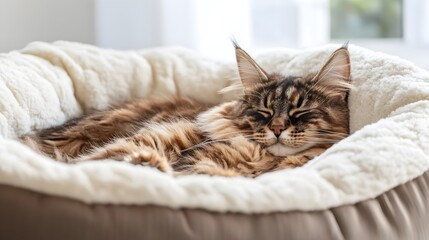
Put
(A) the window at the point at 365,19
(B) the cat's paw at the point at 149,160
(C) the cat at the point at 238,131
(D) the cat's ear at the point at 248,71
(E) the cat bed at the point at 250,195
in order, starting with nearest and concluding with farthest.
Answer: (E) the cat bed at the point at 250,195
(B) the cat's paw at the point at 149,160
(C) the cat at the point at 238,131
(D) the cat's ear at the point at 248,71
(A) the window at the point at 365,19

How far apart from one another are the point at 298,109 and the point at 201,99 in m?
0.66

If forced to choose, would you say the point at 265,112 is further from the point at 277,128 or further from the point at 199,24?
the point at 199,24

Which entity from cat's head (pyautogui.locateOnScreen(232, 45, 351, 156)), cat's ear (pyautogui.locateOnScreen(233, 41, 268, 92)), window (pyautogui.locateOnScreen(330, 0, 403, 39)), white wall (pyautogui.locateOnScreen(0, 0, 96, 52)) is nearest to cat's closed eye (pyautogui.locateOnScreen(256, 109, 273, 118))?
cat's head (pyautogui.locateOnScreen(232, 45, 351, 156))

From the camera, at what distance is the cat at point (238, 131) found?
5.35 ft

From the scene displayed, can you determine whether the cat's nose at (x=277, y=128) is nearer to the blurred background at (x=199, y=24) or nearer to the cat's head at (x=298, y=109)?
the cat's head at (x=298, y=109)

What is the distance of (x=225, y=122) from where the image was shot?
6.01ft

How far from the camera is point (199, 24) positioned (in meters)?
2.56

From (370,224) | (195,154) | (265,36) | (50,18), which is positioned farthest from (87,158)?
(265,36)

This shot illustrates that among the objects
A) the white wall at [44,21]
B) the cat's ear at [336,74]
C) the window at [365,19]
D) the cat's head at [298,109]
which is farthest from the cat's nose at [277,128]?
the window at [365,19]

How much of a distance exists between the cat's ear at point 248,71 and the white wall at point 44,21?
1075 millimetres

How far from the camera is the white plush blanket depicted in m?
1.08

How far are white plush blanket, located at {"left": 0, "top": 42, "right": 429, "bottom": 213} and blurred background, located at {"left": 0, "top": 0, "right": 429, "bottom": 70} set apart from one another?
0.79ft

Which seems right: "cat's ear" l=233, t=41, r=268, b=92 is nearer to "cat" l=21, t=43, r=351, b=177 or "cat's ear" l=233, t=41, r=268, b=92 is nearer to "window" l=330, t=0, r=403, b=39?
"cat" l=21, t=43, r=351, b=177

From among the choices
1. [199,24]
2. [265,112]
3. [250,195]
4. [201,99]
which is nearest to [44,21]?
[199,24]
